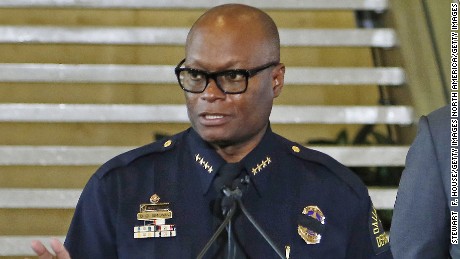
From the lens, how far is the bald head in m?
2.45

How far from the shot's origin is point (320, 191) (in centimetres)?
260

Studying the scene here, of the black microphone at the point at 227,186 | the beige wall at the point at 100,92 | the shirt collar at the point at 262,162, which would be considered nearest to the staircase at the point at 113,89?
the beige wall at the point at 100,92

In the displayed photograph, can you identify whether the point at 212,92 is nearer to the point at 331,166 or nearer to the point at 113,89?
the point at 331,166

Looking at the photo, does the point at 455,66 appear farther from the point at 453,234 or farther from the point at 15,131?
the point at 15,131

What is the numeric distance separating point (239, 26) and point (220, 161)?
1.12ft

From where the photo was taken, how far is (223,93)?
2398 millimetres

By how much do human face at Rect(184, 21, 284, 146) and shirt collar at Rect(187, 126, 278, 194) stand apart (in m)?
0.07

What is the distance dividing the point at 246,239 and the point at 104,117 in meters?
2.47

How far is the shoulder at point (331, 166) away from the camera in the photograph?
8.61 ft

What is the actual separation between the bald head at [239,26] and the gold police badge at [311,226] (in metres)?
0.40

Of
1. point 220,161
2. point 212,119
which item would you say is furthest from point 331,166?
point 212,119

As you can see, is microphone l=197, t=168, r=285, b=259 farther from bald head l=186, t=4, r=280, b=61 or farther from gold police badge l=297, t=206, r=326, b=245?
bald head l=186, t=4, r=280, b=61

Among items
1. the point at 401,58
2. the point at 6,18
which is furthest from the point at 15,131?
the point at 401,58

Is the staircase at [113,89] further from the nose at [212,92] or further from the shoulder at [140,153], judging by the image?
the nose at [212,92]
